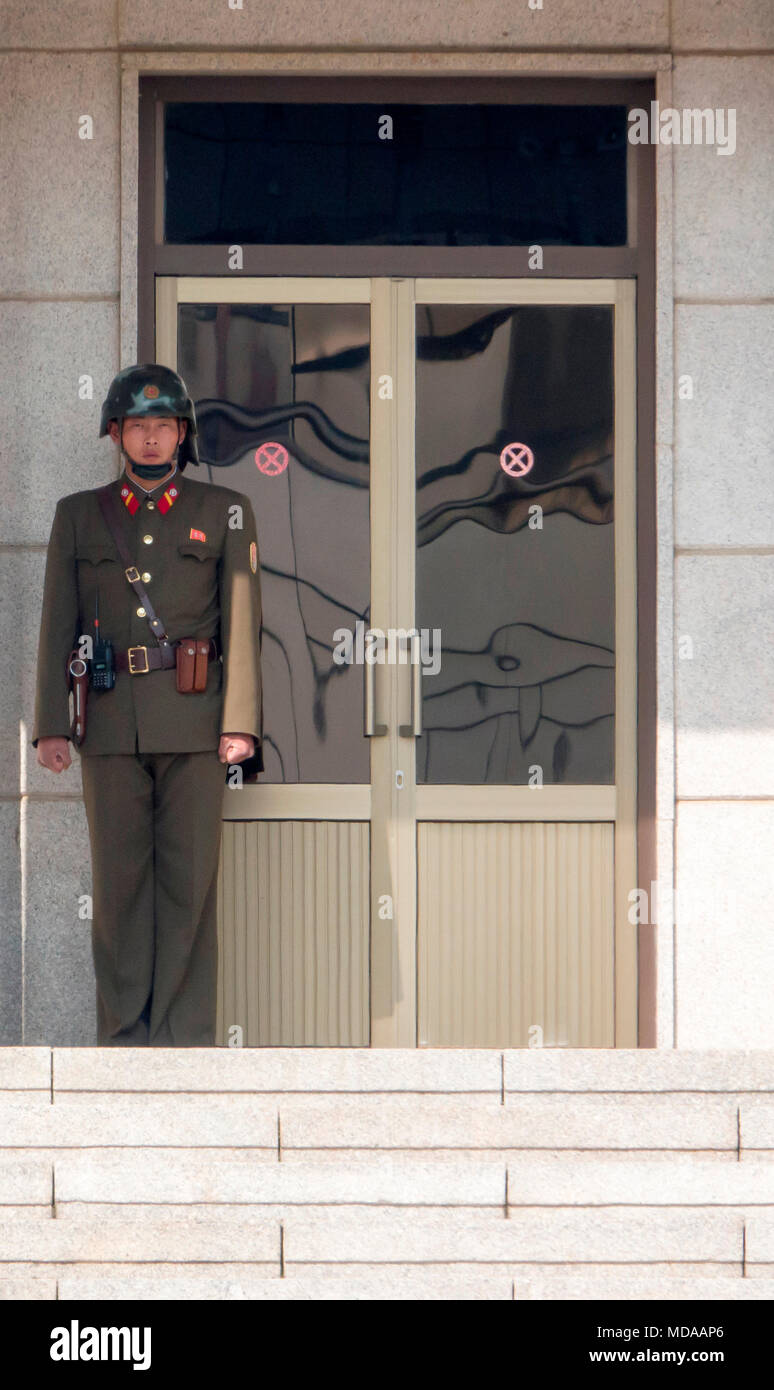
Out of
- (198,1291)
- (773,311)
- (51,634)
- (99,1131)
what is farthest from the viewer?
(773,311)

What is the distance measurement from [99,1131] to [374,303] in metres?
3.00

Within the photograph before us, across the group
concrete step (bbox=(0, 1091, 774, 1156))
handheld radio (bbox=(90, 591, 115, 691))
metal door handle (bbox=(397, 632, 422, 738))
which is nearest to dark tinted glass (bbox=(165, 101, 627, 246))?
metal door handle (bbox=(397, 632, 422, 738))

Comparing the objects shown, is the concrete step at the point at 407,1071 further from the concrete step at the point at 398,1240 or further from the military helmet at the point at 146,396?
the military helmet at the point at 146,396

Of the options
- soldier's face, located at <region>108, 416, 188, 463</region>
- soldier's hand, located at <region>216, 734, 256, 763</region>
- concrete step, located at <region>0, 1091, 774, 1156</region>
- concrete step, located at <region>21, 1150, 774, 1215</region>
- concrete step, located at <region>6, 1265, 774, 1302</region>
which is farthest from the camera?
soldier's face, located at <region>108, 416, 188, 463</region>

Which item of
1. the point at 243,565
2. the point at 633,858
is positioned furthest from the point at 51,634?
the point at 633,858

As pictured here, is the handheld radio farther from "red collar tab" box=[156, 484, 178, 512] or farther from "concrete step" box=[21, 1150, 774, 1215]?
"concrete step" box=[21, 1150, 774, 1215]

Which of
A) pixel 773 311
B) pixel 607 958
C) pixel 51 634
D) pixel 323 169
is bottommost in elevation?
pixel 607 958

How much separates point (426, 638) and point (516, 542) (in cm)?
45

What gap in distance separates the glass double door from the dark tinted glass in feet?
0.63

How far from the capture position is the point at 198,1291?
3.71 m

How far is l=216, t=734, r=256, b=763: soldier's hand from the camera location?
5.13 metres

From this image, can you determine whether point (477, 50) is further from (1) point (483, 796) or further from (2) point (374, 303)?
(1) point (483, 796)

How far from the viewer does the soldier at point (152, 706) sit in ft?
16.9

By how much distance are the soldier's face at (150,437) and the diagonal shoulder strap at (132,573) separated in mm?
181
